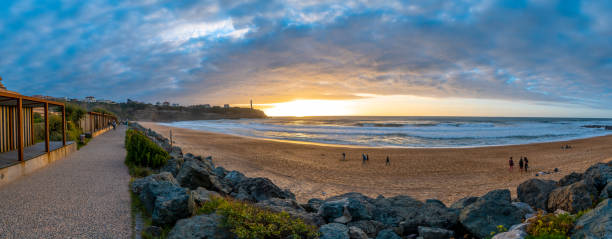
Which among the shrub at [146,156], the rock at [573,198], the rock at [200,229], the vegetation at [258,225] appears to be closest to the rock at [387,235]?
the vegetation at [258,225]

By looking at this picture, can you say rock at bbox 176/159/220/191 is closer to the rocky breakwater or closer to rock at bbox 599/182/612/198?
the rocky breakwater

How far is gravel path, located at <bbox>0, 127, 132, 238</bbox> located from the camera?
4293 mm

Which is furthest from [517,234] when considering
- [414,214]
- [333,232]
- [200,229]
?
[200,229]

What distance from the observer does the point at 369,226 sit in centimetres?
480

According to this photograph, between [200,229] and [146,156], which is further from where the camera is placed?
[146,156]

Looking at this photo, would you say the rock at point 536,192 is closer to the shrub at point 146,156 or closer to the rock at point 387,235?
the rock at point 387,235

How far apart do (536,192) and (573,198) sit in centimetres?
135

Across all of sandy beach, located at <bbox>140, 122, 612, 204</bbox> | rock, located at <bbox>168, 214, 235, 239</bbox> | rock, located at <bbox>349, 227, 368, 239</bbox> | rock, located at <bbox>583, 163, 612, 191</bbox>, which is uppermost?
rock, located at <bbox>583, 163, 612, 191</bbox>

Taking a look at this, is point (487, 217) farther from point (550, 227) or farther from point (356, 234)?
point (356, 234)

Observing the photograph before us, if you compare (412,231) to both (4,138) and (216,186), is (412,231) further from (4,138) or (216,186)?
(4,138)

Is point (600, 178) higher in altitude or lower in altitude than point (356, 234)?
higher

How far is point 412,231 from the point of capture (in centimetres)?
509

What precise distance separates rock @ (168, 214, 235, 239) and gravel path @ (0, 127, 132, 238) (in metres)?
1.01

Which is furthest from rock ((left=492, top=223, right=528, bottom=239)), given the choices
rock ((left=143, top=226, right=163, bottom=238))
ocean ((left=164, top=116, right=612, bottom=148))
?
ocean ((left=164, top=116, right=612, bottom=148))
